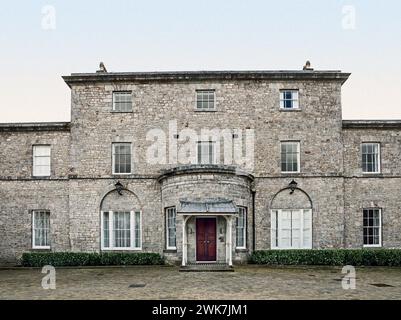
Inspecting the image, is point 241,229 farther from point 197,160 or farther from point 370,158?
point 370,158

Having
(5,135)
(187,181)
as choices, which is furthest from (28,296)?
(5,135)

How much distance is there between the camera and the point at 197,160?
26.0 m

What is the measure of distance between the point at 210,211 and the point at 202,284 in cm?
572

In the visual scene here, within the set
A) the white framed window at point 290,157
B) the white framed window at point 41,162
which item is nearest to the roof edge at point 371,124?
the white framed window at point 290,157

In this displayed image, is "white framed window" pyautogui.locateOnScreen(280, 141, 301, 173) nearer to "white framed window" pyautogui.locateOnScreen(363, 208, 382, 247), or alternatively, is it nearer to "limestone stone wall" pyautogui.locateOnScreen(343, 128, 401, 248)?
"limestone stone wall" pyautogui.locateOnScreen(343, 128, 401, 248)

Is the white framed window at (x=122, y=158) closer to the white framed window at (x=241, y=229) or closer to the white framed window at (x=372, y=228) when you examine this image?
the white framed window at (x=241, y=229)

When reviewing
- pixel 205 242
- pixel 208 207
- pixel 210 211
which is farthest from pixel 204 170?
pixel 205 242

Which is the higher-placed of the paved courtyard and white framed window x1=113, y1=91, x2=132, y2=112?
white framed window x1=113, y1=91, x2=132, y2=112

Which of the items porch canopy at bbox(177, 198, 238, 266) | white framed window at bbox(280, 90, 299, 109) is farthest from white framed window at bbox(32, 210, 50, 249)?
white framed window at bbox(280, 90, 299, 109)

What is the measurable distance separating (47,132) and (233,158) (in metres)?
11.0

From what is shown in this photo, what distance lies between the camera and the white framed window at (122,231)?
2578 cm

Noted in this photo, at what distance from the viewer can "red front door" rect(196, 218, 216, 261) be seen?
23.7m

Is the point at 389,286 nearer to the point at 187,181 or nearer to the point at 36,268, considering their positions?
the point at 187,181
